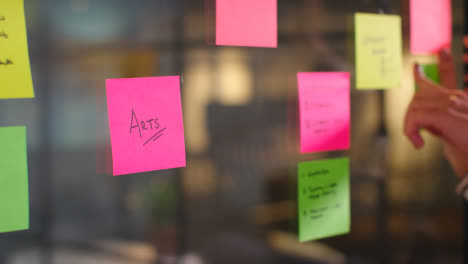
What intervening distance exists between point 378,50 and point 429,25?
15cm

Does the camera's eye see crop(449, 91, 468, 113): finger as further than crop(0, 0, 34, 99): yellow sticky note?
Yes

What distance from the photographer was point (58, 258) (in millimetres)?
2852

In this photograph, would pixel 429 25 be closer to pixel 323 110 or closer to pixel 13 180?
pixel 323 110

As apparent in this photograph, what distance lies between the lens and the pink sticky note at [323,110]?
0.61m

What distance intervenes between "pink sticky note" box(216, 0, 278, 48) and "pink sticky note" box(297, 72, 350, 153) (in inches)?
3.7

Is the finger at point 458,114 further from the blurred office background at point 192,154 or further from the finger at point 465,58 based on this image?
the blurred office background at point 192,154

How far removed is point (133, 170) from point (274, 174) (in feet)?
7.45

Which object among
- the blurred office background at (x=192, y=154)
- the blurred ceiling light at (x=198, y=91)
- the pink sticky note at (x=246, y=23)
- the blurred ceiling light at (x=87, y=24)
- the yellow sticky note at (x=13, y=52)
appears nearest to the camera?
the yellow sticky note at (x=13, y=52)

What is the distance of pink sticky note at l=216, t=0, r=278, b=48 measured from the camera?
1.76 ft

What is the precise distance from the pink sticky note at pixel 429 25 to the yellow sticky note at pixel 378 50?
39 millimetres

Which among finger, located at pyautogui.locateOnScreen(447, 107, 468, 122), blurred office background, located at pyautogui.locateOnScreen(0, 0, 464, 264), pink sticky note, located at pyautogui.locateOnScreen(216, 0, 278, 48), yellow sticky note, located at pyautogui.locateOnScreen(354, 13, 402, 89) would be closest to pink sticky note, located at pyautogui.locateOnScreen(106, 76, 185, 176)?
pink sticky note, located at pyautogui.locateOnScreen(216, 0, 278, 48)

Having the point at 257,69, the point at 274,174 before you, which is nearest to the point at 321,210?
the point at 274,174

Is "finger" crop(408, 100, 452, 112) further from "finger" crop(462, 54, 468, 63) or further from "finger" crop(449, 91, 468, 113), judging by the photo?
"finger" crop(462, 54, 468, 63)

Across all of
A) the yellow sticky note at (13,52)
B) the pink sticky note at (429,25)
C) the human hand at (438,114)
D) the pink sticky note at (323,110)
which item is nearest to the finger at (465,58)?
the pink sticky note at (429,25)
